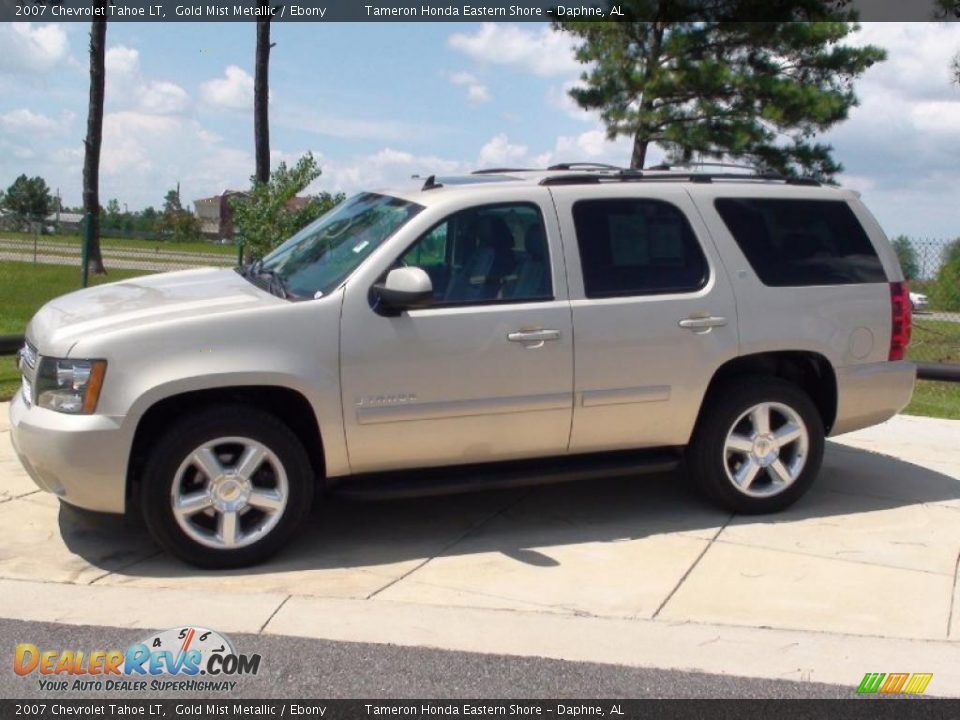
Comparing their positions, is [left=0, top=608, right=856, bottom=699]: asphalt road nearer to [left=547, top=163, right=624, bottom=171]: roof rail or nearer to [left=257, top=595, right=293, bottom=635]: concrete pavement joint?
[left=257, top=595, right=293, bottom=635]: concrete pavement joint

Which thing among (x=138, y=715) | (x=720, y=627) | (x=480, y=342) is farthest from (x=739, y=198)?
(x=138, y=715)

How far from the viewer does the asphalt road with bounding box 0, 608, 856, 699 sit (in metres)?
4.11

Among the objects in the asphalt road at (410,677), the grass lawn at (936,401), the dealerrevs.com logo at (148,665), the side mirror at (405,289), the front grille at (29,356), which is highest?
the side mirror at (405,289)

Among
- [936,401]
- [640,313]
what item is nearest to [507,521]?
[640,313]

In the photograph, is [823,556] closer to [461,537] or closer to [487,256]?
[461,537]

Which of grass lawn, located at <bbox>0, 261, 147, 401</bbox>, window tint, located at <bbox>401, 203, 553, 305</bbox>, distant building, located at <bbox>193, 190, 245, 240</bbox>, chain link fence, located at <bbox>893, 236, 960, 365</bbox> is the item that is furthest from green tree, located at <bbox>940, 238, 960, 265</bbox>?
distant building, located at <bbox>193, 190, 245, 240</bbox>

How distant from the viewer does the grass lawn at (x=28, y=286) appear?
43.4ft

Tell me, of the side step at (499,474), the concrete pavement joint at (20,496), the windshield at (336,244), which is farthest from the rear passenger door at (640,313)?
the concrete pavement joint at (20,496)

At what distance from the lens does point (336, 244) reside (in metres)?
6.08

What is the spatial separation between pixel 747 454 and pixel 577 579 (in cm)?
151

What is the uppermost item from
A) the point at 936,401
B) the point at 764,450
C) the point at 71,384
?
the point at 71,384

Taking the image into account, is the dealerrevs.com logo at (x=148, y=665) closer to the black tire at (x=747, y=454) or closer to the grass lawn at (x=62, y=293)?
the black tire at (x=747, y=454)

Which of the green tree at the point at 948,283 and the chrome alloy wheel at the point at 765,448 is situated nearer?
the chrome alloy wheel at the point at 765,448

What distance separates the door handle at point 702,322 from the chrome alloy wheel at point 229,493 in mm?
2305
